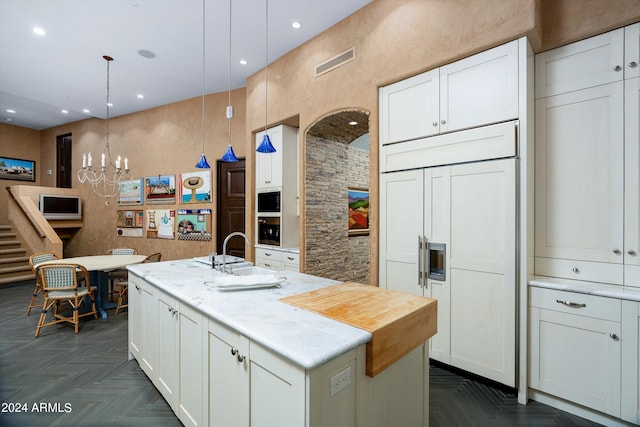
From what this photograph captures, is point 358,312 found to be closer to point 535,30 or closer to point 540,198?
point 540,198

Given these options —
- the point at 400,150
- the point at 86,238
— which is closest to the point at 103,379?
the point at 400,150

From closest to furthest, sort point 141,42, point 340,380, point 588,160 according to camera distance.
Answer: point 340,380 < point 588,160 < point 141,42

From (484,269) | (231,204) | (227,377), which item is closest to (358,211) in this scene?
(231,204)

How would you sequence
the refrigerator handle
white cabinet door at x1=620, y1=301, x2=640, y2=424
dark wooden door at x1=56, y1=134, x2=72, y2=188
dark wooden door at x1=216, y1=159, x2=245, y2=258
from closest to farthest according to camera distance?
white cabinet door at x1=620, y1=301, x2=640, y2=424, the refrigerator handle, dark wooden door at x1=216, y1=159, x2=245, y2=258, dark wooden door at x1=56, y1=134, x2=72, y2=188

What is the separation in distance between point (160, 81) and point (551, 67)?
236 inches

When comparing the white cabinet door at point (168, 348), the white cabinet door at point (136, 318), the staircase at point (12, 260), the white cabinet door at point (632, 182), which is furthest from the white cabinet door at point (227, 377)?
the staircase at point (12, 260)

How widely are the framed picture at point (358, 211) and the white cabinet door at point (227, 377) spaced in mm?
4011

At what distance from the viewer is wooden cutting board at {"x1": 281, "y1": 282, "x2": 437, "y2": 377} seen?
1424mm

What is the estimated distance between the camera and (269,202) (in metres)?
4.95

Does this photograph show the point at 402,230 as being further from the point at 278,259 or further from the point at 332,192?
the point at 278,259

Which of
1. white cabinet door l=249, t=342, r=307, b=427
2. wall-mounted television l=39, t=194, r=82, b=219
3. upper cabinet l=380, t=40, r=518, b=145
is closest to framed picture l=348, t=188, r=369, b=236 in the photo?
upper cabinet l=380, t=40, r=518, b=145

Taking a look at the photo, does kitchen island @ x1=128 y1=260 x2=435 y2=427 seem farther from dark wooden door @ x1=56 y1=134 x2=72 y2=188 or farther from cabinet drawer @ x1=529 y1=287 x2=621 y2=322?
dark wooden door @ x1=56 y1=134 x2=72 y2=188

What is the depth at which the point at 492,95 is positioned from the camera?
2.63m

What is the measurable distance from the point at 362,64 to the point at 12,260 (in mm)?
8620
